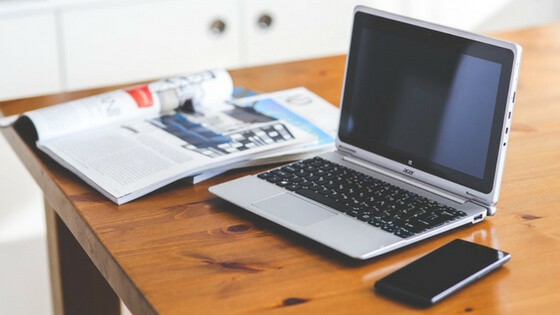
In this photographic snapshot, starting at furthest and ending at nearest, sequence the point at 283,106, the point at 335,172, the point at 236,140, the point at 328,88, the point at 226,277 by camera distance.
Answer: the point at 328,88, the point at 283,106, the point at 236,140, the point at 335,172, the point at 226,277

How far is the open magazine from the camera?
50.0 inches

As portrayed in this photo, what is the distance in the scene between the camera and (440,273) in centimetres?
99

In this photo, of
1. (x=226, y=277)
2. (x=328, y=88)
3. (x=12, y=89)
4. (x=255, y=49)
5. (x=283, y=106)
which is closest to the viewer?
(x=226, y=277)

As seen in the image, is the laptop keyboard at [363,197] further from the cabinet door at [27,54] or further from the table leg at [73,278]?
the cabinet door at [27,54]

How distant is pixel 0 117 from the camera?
1.55 metres

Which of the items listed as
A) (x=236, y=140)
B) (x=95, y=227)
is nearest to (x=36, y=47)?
(x=236, y=140)

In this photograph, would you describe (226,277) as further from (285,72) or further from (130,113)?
(285,72)

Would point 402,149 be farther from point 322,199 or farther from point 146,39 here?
point 146,39

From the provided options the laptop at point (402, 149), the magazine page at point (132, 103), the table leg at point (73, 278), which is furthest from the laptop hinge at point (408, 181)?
the table leg at point (73, 278)

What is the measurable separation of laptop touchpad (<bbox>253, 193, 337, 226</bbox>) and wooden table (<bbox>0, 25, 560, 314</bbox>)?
0.06ft

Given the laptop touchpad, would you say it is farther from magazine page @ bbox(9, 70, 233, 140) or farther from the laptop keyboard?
magazine page @ bbox(9, 70, 233, 140)

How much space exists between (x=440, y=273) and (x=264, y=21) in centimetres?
187

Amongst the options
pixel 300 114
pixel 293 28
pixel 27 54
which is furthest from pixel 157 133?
pixel 293 28

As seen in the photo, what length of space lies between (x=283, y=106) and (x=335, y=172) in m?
0.29
